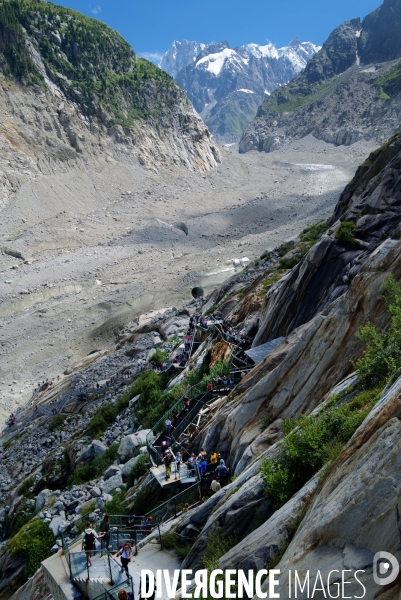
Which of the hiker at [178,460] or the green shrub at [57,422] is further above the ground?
the hiker at [178,460]

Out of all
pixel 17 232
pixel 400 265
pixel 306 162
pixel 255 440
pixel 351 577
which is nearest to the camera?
pixel 351 577

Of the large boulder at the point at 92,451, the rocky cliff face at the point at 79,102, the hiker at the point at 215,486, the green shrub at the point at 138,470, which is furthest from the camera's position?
the rocky cliff face at the point at 79,102

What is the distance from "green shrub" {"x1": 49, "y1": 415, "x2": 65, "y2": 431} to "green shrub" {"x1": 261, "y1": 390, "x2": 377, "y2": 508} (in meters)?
17.1

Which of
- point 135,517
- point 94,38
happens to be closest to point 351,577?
point 135,517

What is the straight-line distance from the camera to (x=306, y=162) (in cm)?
15262

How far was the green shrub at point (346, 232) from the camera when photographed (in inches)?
685

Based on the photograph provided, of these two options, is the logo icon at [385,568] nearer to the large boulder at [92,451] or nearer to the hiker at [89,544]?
the hiker at [89,544]

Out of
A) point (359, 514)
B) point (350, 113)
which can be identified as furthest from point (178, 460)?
point (350, 113)

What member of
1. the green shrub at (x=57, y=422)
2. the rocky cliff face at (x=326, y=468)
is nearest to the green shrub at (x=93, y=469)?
the rocky cliff face at (x=326, y=468)

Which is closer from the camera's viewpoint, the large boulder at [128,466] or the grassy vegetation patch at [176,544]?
the grassy vegetation patch at [176,544]

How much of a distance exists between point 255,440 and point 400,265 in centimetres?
503

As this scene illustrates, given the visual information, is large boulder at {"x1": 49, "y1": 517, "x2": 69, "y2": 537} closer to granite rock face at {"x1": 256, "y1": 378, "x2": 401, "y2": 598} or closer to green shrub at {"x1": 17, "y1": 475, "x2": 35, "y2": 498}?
green shrub at {"x1": 17, "y1": 475, "x2": 35, "y2": 498}

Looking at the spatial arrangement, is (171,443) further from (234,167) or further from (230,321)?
(234,167)

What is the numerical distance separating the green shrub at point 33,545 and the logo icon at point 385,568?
1083 cm
